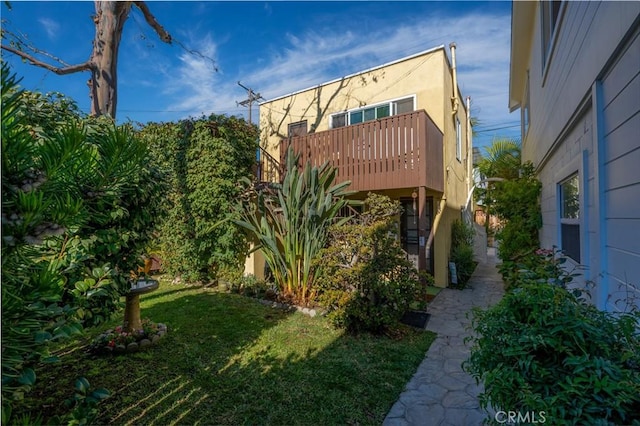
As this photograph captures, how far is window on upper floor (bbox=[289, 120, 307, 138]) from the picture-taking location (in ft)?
30.9

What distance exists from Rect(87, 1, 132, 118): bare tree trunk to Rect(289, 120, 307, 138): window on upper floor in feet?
17.3

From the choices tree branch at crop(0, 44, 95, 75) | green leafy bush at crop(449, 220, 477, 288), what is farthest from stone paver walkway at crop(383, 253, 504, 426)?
tree branch at crop(0, 44, 95, 75)

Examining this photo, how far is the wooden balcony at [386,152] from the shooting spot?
6.12 meters

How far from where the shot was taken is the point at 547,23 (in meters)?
5.04

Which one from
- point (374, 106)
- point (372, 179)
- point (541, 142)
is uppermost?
point (374, 106)

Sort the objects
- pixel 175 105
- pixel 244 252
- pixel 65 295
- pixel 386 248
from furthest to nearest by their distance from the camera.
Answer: pixel 175 105, pixel 244 252, pixel 386 248, pixel 65 295

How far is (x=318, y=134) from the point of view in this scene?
7473 mm

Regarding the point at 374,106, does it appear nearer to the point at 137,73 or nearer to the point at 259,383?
the point at 137,73

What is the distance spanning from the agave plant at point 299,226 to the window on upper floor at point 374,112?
2.92 metres

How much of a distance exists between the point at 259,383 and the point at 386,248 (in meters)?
2.60

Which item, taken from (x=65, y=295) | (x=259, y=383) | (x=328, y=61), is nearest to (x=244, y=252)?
(x=259, y=383)

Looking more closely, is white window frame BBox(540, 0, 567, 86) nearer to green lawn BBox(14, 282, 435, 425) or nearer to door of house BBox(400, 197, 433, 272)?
door of house BBox(400, 197, 433, 272)

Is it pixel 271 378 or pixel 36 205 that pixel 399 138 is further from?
pixel 36 205

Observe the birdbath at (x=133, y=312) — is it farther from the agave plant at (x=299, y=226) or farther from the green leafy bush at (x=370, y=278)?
the green leafy bush at (x=370, y=278)
